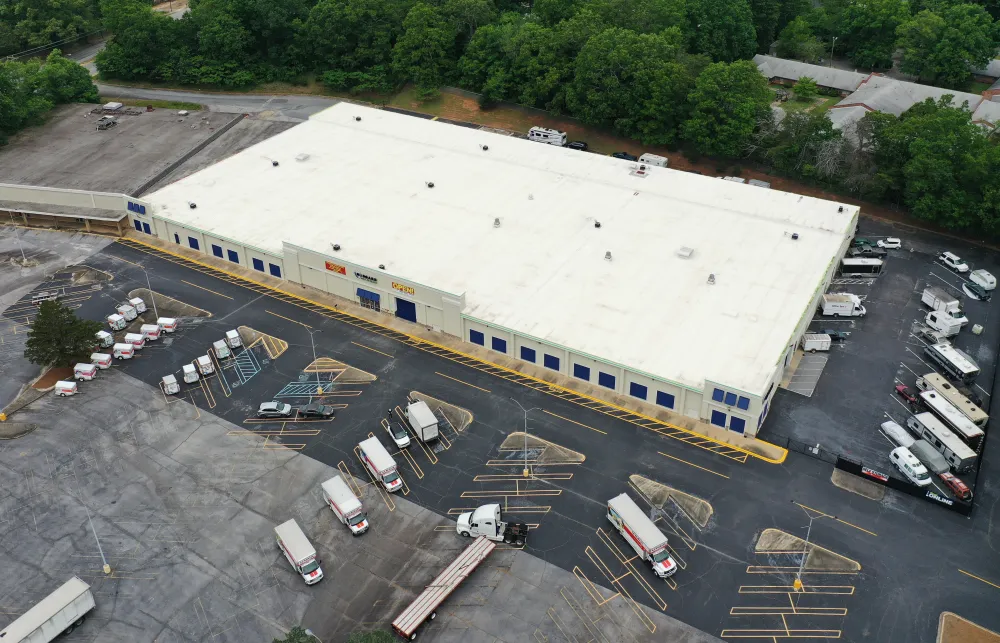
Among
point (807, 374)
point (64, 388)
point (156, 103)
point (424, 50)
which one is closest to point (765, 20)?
point (424, 50)

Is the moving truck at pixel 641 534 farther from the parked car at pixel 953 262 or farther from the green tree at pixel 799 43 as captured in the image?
the green tree at pixel 799 43

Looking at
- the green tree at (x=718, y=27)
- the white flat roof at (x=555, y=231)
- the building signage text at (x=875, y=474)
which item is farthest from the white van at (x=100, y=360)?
the green tree at (x=718, y=27)

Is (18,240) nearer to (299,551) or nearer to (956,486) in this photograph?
(299,551)

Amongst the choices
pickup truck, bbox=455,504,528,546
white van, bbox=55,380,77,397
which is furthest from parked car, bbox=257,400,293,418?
pickup truck, bbox=455,504,528,546

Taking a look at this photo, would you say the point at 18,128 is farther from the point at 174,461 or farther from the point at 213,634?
the point at 213,634

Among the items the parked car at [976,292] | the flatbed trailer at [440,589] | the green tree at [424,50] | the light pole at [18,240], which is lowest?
the flatbed trailer at [440,589]
